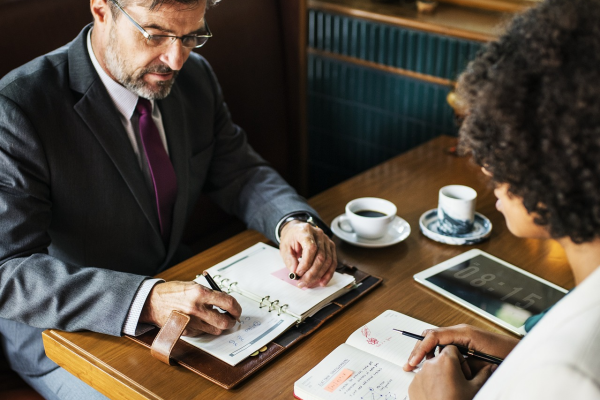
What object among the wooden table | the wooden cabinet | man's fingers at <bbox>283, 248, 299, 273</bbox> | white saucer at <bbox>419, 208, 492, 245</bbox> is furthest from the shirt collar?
the wooden cabinet

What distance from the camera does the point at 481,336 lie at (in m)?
1.10

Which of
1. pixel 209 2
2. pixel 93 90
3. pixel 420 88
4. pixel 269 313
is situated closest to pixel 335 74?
pixel 420 88

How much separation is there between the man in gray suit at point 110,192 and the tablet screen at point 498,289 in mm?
271

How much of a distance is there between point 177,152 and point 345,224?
477 millimetres

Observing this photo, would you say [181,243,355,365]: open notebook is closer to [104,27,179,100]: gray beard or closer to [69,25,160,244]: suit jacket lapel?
[69,25,160,244]: suit jacket lapel

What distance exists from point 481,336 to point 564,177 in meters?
0.43

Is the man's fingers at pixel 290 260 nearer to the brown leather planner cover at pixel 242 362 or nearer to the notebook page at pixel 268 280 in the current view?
the notebook page at pixel 268 280

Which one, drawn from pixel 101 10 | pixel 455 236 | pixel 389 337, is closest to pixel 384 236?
pixel 455 236

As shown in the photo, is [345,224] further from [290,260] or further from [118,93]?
[118,93]

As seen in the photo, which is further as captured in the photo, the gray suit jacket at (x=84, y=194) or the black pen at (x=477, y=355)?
the gray suit jacket at (x=84, y=194)

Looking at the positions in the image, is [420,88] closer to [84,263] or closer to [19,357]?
[84,263]

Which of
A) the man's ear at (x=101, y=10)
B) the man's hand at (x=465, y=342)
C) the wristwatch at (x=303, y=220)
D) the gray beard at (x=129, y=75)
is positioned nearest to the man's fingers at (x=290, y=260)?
the wristwatch at (x=303, y=220)

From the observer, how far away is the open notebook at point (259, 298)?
112 cm

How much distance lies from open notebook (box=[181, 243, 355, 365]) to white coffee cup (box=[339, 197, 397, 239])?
167 millimetres
